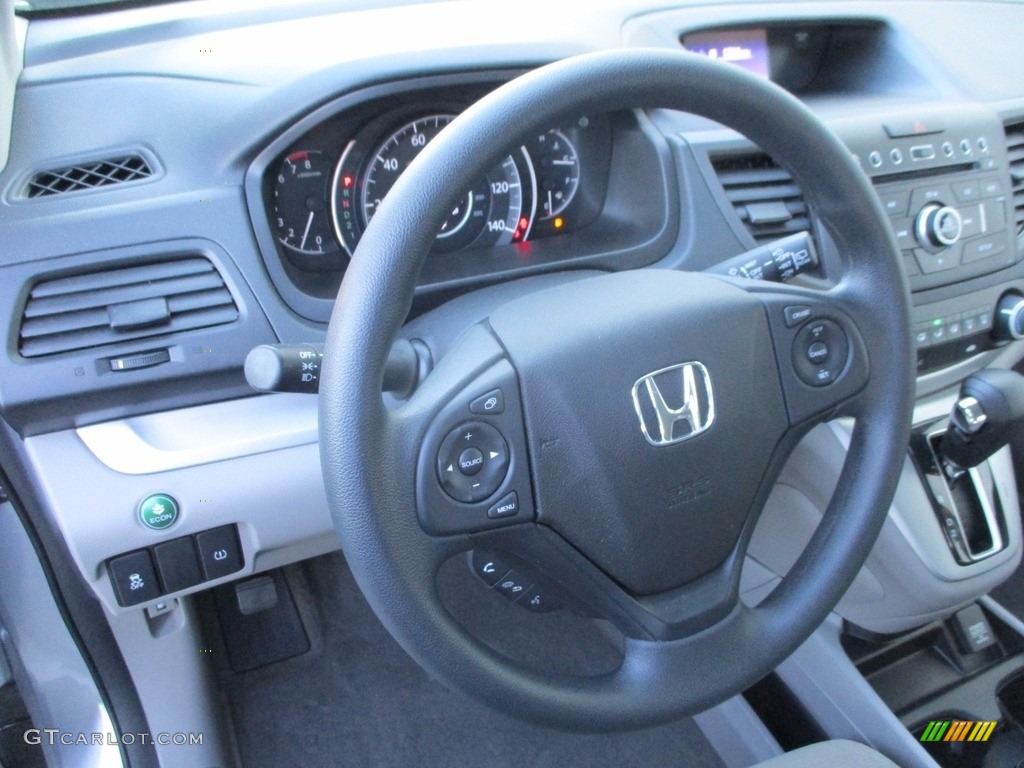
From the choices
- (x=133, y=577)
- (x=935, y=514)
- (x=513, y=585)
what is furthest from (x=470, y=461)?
(x=935, y=514)

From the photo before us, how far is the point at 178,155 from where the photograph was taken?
1.03 meters

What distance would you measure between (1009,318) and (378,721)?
1305 mm

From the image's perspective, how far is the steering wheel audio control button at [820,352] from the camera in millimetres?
916

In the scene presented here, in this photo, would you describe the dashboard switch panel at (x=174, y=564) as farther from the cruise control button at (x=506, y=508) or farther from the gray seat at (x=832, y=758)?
the gray seat at (x=832, y=758)

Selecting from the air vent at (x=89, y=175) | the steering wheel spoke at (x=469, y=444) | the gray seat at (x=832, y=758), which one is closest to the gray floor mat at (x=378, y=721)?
the gray seat at (x=832, y=758)

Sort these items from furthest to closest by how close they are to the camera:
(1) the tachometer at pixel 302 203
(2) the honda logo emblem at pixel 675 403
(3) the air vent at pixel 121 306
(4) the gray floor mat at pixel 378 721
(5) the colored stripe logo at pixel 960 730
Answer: (4) the gray floor mat at pixel 378 721 → (5) the colored stripe logo at pixel 960 730 → (1) the tachometer at pixel 302 203 → (3) the air vent at pixel 121 306 → (2) the honda logo emblem at pixel 675 403

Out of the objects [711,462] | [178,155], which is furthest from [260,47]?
[711,462]

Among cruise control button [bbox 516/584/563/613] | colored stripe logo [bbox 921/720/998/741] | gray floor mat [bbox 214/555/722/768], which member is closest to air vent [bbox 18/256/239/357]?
cruise control button [bbox 516/584/563/613]

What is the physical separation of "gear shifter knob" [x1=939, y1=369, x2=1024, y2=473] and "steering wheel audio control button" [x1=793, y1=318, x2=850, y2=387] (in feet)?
1.32

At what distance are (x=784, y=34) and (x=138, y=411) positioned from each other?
1.21 meters

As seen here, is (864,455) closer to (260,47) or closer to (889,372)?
(889,372)

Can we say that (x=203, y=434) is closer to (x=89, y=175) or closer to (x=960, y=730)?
(x=89, y=175)

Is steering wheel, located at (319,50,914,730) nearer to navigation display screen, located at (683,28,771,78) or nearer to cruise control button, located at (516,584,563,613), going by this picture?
cruise control button, located at (516,584,563,613)

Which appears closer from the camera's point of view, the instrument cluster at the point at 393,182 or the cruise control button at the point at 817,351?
the cruise control button at the point at 817,351
